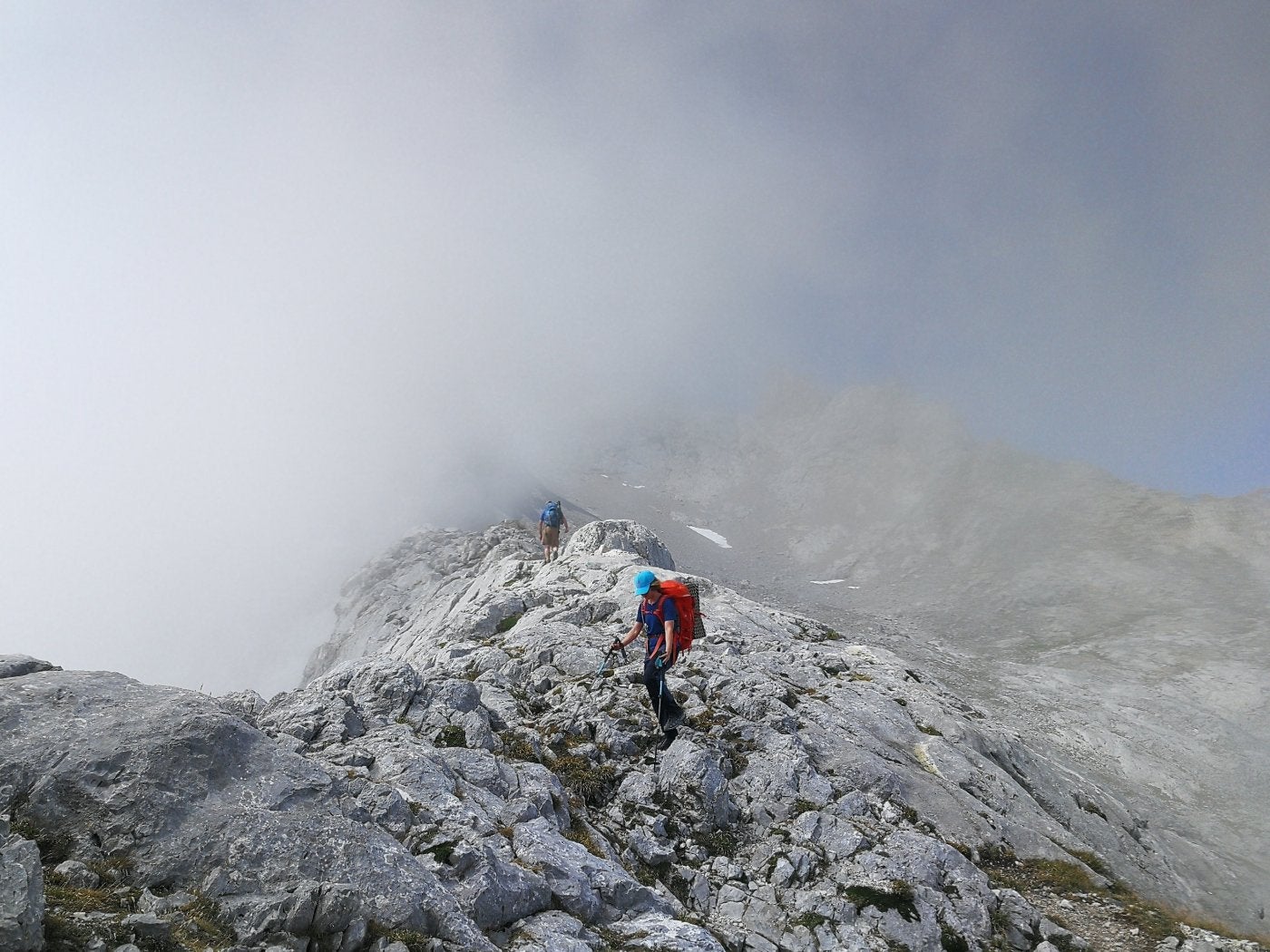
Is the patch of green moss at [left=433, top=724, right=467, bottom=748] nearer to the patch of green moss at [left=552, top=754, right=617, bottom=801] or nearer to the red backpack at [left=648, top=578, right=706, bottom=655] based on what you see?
the patch of green moss at [left=552, top=754, right=617, bottom=801]

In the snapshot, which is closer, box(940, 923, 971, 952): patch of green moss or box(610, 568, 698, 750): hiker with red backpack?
box(940, 923, 971, 952): patch of green moss

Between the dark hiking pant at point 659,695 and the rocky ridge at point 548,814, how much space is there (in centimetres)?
98

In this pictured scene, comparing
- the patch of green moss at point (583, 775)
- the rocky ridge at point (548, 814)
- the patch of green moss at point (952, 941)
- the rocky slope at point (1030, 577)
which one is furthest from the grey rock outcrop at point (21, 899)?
the rocky slope at point (1030, 577)

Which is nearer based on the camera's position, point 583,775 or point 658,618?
point 658,618

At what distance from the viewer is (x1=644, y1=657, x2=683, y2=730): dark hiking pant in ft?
54.6

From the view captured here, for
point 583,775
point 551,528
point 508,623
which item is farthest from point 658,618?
point 551,528

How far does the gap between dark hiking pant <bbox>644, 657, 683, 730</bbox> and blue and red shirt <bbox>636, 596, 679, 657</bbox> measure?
1.53 ft

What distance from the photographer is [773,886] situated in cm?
1422

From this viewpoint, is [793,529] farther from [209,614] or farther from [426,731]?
[426,731]

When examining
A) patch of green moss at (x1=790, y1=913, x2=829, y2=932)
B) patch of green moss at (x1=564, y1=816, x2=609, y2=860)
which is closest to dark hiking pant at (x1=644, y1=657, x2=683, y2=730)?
patch of green moss at (x1=564, y1=816, x2=609, y2=860)

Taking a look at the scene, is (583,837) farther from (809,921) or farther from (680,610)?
(680,610)

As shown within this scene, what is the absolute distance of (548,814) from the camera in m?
14.3

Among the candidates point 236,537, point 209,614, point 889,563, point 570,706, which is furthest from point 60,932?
point 236,537

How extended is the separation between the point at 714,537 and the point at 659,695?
5215 inches
